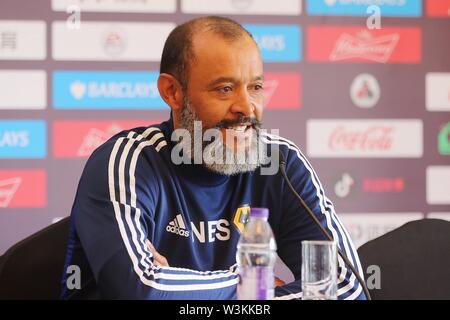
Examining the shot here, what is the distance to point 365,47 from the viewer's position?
11.5ft

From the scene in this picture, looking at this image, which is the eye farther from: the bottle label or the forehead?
the bottle label

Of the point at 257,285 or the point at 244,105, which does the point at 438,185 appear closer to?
the point at 244,105

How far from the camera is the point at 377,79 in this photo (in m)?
3.53

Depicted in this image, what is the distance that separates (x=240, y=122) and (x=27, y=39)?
177 centimetres

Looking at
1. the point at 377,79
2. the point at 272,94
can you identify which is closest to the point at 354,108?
the point at 377,79

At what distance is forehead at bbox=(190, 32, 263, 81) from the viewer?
1881mm

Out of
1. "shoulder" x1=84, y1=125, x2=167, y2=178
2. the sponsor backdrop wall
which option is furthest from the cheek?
the sponsor backdrop wall

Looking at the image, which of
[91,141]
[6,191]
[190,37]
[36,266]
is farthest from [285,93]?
[36,266]

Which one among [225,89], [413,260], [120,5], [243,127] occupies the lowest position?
[413,260]

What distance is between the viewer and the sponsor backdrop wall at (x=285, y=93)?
3.28 m

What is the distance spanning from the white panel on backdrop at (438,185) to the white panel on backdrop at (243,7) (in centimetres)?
107

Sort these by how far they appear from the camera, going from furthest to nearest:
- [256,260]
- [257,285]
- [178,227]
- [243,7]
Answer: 1. [243,7]
2. [178,227]
3. [256,260]
4. [257,285]
